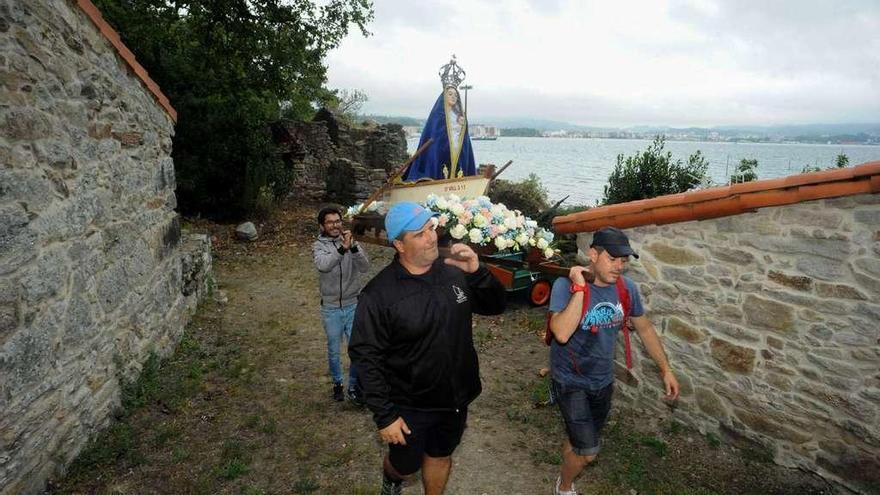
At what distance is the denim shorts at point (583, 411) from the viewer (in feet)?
10.3

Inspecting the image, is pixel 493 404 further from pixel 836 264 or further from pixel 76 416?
pixel 76 416

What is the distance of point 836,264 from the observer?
352cm

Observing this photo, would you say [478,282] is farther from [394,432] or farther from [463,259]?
[394,432]

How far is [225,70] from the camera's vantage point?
492 inches

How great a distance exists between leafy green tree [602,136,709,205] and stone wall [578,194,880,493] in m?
9.44

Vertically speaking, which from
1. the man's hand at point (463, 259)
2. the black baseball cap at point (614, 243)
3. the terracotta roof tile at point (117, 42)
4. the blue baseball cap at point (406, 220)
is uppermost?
the terracotta roof tile at point (117, 42)

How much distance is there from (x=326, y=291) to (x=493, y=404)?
89.9 inches

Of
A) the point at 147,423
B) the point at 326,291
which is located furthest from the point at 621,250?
the point at 147,423

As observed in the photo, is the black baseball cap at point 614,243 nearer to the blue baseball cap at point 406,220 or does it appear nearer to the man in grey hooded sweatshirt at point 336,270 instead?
the blue baseball cap at point 406,220

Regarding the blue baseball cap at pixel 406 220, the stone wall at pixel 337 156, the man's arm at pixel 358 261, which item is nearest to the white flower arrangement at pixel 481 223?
the man's arm at pixel 358 261

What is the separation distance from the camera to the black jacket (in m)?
2.56

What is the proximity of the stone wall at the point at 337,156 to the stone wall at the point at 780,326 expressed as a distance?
43.3ft

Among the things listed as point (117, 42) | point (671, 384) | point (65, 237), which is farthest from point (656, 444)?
point (117, 42)

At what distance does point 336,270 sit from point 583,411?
2526 mm
